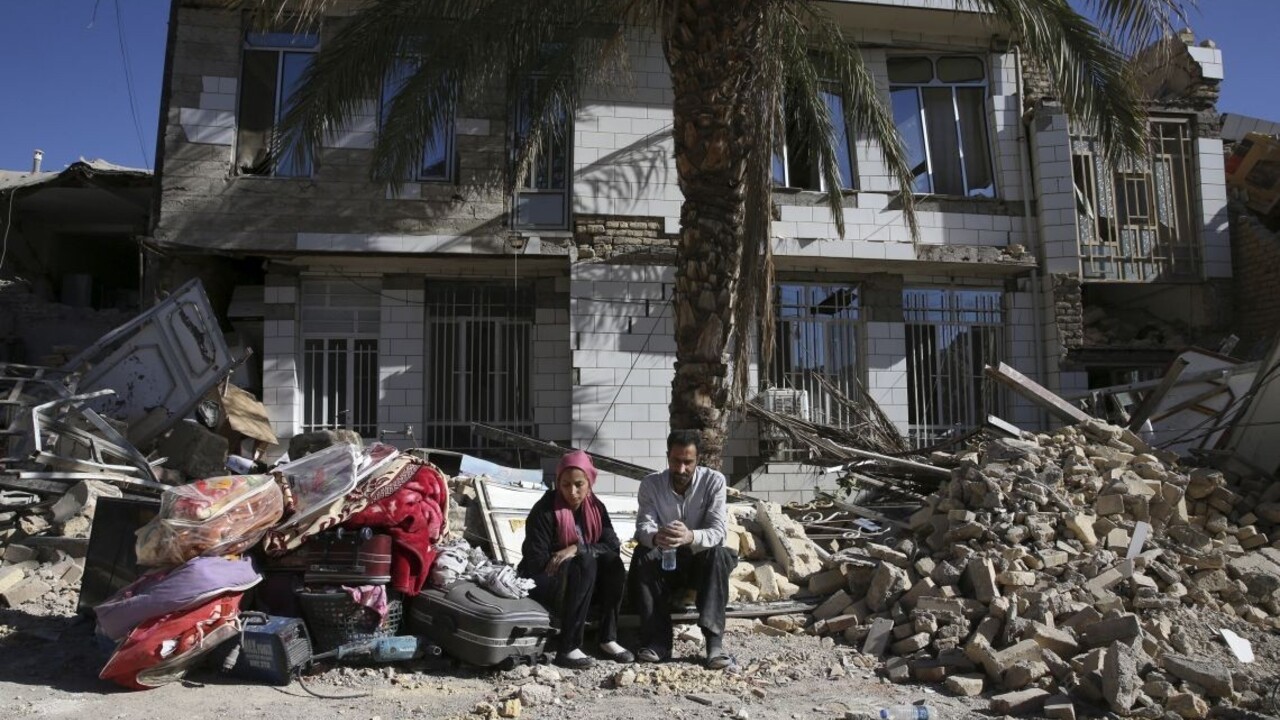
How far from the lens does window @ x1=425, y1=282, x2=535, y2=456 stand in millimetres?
11727

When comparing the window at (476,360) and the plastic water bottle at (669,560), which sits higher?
the window at (476,360)

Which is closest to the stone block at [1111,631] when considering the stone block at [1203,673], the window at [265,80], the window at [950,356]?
the stone block at [1203,673]

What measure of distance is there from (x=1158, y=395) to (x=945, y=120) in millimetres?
4913

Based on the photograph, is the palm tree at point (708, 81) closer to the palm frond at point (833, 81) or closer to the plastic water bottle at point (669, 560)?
the palm frond at point (833, 81)

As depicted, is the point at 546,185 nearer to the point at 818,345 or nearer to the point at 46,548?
the point at 818,345

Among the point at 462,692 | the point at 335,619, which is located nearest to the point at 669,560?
the point at 462,692

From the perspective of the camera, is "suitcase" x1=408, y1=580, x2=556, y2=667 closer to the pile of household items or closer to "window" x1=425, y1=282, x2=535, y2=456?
the pile of household items

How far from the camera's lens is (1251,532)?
7.07 m

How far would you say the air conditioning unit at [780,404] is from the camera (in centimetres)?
1122

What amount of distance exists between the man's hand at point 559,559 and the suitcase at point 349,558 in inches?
34.2

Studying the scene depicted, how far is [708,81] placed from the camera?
716cm

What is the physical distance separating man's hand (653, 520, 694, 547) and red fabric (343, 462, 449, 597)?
1.30m

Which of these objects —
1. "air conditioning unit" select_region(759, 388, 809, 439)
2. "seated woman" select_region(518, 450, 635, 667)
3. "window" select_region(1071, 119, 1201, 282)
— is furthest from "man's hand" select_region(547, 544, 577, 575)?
"window" select_region(1071, 119, 1201, 282)

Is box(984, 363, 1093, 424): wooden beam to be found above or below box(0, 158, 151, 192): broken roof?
below
